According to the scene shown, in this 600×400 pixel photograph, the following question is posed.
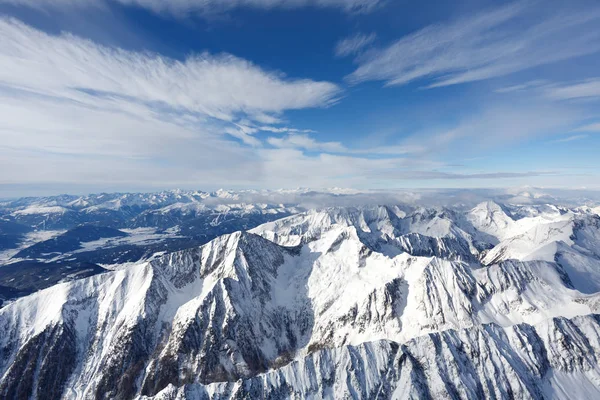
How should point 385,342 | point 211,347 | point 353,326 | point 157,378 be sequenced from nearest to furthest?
point 385,342 → point 157,378 → point 211,347 → point 353,326

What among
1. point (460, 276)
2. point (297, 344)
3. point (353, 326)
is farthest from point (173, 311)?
point (460, 276)

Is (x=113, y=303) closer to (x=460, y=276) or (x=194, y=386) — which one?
(x=194, y=386)

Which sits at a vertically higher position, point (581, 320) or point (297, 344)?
point (581, 320)

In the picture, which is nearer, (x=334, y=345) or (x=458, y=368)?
(x=458, y=368)

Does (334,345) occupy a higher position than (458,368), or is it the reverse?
(458,368)

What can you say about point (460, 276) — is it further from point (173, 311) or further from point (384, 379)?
point (173, 311)

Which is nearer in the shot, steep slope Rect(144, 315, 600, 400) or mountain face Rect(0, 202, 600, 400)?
steep slope Rect(144, 315, 600, 400)

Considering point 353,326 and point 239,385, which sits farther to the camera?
point 353,326

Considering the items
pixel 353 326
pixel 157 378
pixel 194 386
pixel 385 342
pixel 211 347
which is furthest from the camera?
pixel 353 326

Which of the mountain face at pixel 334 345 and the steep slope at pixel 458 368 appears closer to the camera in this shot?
the steep slope at pixel 458 368

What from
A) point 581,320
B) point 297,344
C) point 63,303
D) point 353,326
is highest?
point 581,320
